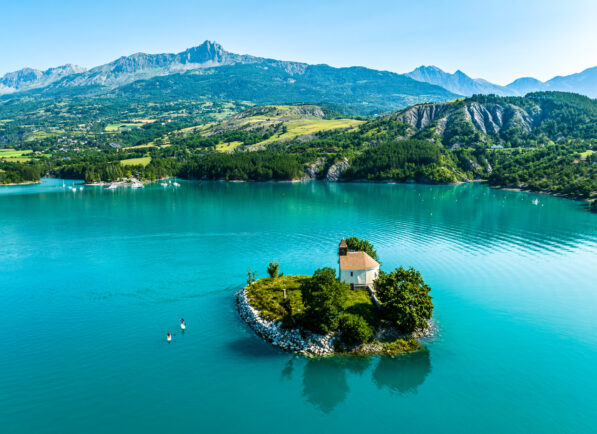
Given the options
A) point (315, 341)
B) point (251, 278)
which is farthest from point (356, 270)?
point (251, 278)

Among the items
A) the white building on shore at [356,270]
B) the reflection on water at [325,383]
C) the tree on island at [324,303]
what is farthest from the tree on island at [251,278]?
the reflection on water at [325,383]

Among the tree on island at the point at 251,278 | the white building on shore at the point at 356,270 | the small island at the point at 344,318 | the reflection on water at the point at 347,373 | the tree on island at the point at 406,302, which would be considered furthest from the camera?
the tree on island at the point at 251,278

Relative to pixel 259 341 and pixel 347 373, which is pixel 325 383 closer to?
pixel 347 373

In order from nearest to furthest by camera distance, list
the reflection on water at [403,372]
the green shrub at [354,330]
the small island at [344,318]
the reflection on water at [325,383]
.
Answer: the reflection on water at [325,383] → the reflection on water at [403,372] → the green shrub at [354,330] → the small island at [344,318]

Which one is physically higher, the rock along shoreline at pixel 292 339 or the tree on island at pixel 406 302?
the tree on island at pixel 406 302

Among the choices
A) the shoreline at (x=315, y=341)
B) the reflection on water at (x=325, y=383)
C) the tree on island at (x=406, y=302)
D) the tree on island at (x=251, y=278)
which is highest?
the tree on island at (x=406, y=302)

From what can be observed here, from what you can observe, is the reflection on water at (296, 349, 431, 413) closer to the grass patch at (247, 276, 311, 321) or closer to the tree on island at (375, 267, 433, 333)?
the tree on island at (375, 267, 433, 333)

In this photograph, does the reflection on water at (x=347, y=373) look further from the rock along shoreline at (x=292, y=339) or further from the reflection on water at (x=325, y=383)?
the rock along shoreline at (x=292, y=339)
